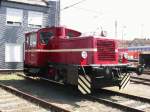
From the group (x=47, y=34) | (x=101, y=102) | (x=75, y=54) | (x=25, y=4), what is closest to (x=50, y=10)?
(x=25, y=4)

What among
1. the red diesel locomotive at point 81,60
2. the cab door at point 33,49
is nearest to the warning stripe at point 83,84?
the red diesel locomotive at point 81,60

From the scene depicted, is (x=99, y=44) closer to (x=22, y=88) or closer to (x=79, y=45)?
(x=79, y=45)

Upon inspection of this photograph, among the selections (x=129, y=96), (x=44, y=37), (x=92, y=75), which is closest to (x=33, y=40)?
(x=44, y=37)

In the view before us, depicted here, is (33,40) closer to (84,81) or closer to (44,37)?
(44,37)

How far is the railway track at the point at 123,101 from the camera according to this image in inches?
380

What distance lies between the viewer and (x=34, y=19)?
2520cm

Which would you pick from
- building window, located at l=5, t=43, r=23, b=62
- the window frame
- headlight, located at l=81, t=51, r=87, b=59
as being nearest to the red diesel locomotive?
headlight, located at l=81, t=51, r=87, b=59

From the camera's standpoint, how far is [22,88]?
47.4 ft

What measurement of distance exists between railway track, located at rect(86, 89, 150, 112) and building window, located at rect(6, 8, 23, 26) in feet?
43.5

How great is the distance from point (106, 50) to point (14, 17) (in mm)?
13880

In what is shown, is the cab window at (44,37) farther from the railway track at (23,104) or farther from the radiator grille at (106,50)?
the radiator grille at (106,50)

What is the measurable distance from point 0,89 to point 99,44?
5370 mm

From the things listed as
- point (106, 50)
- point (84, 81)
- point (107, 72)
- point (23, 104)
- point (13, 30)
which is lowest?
point (23, 104)

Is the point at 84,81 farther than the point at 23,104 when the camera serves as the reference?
Yes
